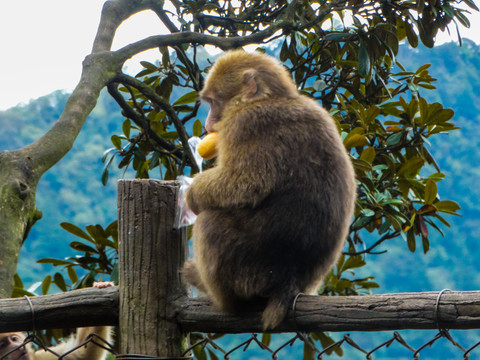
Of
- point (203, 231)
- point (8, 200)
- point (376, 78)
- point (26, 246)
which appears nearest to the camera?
point (203, 231)

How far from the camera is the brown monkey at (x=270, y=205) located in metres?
1.76

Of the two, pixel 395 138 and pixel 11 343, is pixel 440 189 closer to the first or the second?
pixel 395 138

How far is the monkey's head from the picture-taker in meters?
2.22

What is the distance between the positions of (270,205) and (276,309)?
0.43 meters

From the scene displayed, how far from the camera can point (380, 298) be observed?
126 centimetres

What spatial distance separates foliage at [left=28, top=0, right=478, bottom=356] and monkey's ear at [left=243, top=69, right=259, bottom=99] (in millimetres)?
842

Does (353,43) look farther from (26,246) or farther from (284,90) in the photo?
(26,246)

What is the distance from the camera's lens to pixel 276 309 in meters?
1.48

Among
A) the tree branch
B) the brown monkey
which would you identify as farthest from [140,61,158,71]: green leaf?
the brown monkey

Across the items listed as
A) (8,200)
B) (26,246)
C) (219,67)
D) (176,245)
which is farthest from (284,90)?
(26,246)

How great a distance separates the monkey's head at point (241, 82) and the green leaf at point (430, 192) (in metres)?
1.01

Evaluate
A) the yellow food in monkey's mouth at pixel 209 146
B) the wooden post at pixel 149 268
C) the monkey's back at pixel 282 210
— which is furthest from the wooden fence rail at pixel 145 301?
the yellow food in monkey's mouth at pixel 209 146

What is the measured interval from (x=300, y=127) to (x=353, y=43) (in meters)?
1.60

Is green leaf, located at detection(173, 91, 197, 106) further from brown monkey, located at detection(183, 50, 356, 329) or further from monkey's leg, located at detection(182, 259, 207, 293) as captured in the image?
monkey's leg, located at detection(182, 259, 207, 293)
